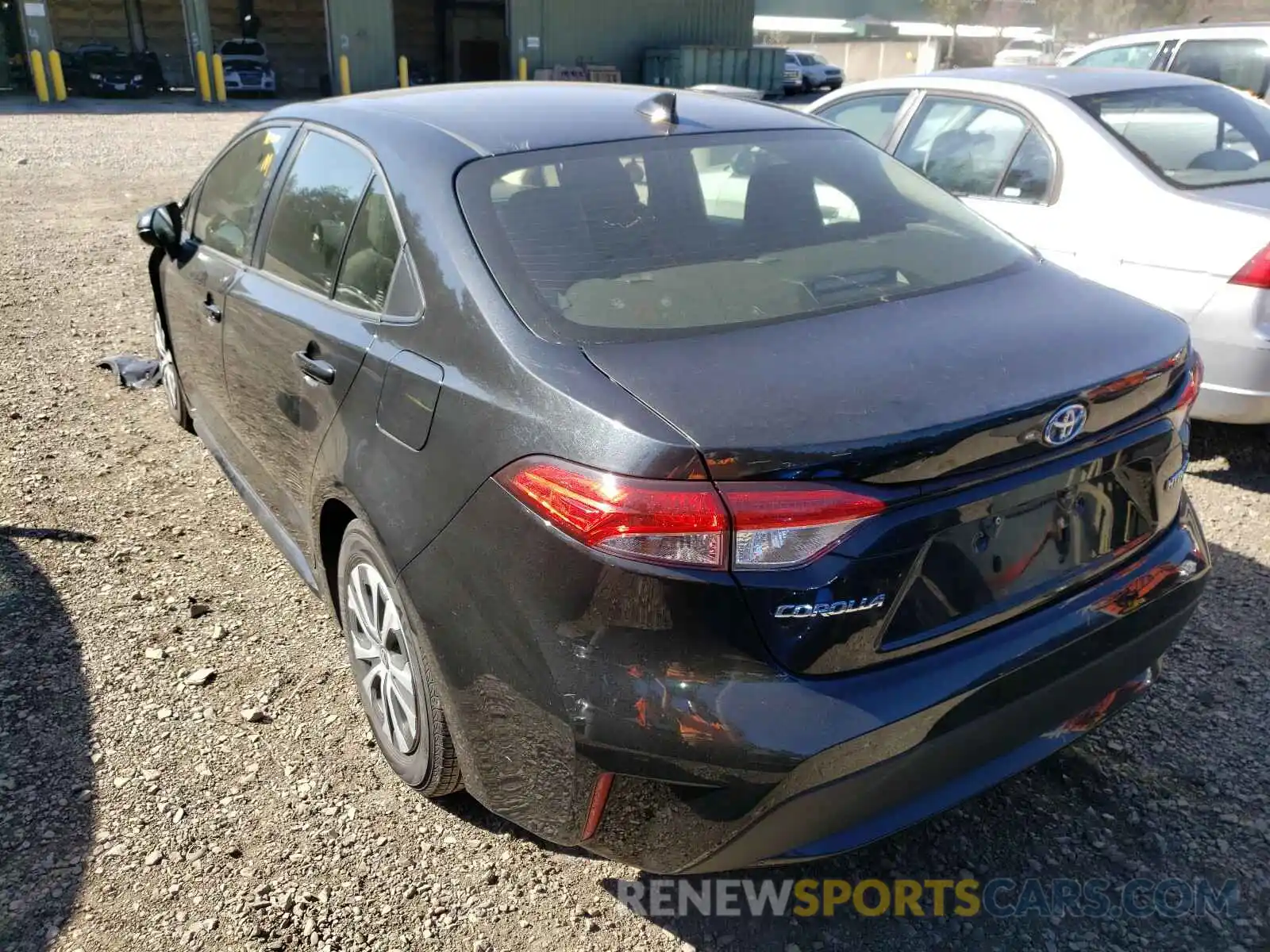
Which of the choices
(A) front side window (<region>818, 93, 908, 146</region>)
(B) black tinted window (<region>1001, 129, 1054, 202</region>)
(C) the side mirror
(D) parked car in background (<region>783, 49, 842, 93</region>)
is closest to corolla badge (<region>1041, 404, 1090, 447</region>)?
(B) black tinted window (<region>1001, 129, 1054, 202</region>)

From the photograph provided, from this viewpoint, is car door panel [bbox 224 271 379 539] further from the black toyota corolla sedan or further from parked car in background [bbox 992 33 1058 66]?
parked car in background [bbox 992 33 1058 66]

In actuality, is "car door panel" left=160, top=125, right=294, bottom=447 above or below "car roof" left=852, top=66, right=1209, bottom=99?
below

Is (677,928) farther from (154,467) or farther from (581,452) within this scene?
(154,467)

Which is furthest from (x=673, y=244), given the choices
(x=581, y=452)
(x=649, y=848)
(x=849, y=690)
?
(x=649, y=848)

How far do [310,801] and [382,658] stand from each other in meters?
0.43

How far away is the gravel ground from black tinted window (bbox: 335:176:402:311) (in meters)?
1.23

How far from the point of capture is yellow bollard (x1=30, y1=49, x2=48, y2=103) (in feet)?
79.2

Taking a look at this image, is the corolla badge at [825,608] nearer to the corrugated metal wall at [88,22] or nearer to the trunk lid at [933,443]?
the trunk lid at [933,443]

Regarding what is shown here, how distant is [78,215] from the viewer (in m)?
10.6

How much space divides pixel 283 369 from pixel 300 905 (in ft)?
4.72

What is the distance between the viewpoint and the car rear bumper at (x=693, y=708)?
1.79 m

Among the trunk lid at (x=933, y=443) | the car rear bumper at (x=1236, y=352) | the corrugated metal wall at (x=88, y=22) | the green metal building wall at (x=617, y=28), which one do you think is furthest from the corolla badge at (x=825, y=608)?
the corrugated metal wall at (x=88, y=22)

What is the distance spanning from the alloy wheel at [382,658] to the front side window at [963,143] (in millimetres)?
3526

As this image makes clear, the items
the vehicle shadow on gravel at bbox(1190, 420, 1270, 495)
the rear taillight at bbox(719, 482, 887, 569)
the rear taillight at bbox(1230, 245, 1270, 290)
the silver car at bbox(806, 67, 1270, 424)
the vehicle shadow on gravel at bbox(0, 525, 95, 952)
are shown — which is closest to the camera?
the rear taillight at bbox(719, 482, 887, 569)
